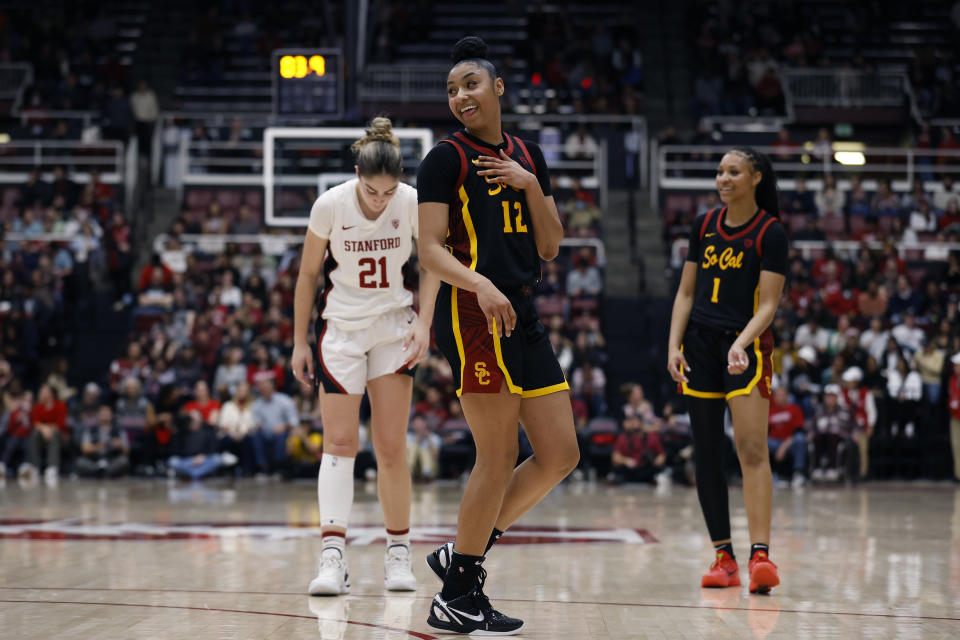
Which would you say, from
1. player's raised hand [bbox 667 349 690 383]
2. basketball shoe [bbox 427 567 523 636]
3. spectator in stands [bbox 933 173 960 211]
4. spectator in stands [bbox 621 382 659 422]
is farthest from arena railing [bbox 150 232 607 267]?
basketball shoe [bbox 427 567 523 636]

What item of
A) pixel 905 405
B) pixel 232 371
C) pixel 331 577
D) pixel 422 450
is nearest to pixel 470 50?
pixel 331 577

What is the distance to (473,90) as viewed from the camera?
418cm

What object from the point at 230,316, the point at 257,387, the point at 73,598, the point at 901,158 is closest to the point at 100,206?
the point at 230,316

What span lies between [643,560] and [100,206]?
14.4m

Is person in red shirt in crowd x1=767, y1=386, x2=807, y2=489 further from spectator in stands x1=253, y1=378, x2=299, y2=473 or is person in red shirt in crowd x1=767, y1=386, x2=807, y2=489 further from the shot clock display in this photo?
the shot clock display

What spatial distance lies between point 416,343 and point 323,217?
698mm

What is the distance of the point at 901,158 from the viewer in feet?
66.8

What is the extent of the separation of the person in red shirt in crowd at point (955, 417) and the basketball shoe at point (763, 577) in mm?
9871

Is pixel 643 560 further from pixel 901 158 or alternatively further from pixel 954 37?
pixel 954 37

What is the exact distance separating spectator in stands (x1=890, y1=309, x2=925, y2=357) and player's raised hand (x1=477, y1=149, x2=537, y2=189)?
39.9 feet

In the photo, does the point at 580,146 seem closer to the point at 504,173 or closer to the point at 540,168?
the point at 540,168

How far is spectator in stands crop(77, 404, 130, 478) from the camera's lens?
1409 cm

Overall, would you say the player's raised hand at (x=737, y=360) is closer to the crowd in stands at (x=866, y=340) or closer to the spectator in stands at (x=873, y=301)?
the crowd in stands at (x=866, y=340)

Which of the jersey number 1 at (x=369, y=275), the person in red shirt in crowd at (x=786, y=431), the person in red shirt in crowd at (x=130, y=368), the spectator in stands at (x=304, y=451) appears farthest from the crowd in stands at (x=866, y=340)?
the jersey number 1 at (x=369, y=275)
